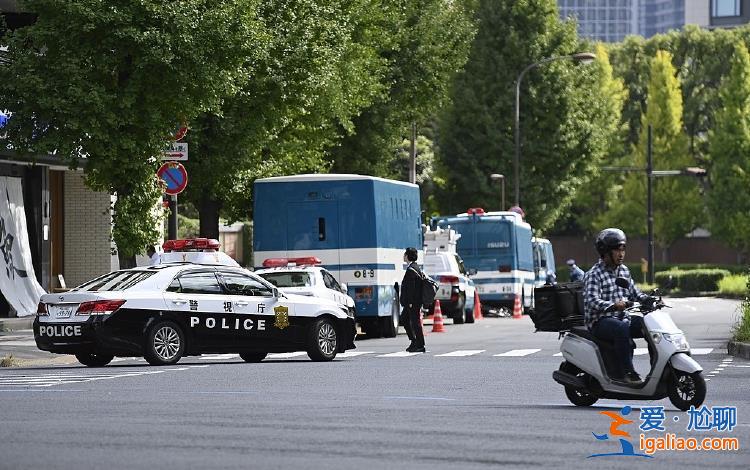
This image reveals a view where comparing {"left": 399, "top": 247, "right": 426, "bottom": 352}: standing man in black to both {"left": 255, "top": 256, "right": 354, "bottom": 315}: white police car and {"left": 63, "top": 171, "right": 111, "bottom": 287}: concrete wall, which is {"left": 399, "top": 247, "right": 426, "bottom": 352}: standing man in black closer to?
{"left": 255, "top": 256, "right": 354, "bottom": 315}: white police car

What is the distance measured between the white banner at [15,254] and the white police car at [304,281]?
319 inches

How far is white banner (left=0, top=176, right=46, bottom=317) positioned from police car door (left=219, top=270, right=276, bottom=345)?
12.1m

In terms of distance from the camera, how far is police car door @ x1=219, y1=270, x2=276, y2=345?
79.7 ft

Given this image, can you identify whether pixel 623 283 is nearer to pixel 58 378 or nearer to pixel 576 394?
pixel 576 394

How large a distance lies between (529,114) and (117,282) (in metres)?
50.8

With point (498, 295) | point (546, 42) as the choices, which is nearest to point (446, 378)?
point (498, 295)

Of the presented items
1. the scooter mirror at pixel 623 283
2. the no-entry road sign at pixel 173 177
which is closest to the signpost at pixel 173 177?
the no-entry road sign at pixel 173 177

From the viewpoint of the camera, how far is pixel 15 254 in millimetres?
36188

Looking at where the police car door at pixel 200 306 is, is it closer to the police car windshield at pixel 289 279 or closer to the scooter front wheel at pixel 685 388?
the police car windshield at pixel 289 279

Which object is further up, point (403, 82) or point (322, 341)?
point (403, 82)

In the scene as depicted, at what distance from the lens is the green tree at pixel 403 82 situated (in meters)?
48.7

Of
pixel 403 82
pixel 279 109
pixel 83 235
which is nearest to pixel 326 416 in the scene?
pixel 279 109

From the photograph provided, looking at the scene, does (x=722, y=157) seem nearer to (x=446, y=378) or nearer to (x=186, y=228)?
(x=186, y=228)

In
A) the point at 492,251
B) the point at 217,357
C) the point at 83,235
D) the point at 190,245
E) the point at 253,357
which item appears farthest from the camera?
the point at 492,251
